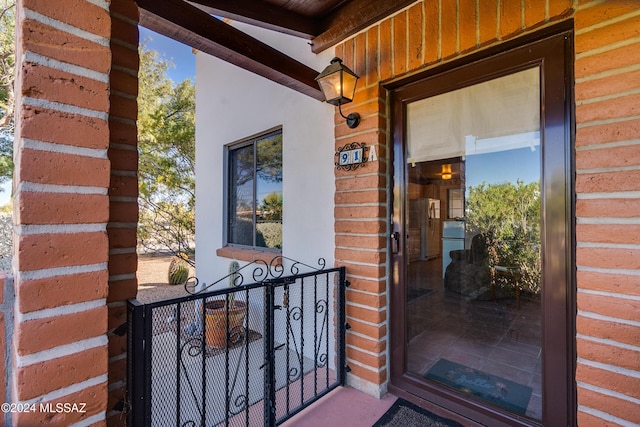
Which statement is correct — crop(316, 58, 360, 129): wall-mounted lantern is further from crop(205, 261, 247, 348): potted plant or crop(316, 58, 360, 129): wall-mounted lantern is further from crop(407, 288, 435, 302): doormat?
crop(205, 261, 247, 348): potted plant

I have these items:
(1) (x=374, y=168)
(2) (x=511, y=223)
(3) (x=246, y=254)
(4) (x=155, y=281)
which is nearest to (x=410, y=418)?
(2) (x=511, y=223)

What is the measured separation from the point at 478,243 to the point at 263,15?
6.67 ft

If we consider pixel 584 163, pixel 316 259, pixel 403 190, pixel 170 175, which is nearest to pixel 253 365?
pixel 316 259

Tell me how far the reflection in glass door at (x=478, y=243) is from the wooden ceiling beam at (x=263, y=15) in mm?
1049

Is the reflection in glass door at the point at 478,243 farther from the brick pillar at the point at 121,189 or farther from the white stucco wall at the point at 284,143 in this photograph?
the brick pillar at the point at 121,189

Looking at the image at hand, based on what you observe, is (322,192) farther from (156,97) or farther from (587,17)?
(156,97)

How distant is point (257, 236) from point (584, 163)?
116 inches

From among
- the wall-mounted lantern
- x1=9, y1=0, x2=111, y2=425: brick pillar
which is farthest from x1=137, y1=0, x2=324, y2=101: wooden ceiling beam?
x1=9, y1=0, x2=111, y2=425: brick pillar

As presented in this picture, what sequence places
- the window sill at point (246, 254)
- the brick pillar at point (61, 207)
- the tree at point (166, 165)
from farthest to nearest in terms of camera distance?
1. the tree at point (166, 165)
2. the window sill at point (246, 254)
3. the brick pillar at point (61, 207)

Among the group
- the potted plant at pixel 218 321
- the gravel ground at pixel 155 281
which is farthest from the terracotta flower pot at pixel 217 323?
the gravel ground at pixel 155 281

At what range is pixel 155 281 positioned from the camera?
694cm

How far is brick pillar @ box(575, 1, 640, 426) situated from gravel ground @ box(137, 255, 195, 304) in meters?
5.12

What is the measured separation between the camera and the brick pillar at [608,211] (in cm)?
118

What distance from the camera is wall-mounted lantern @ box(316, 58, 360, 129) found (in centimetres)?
186
